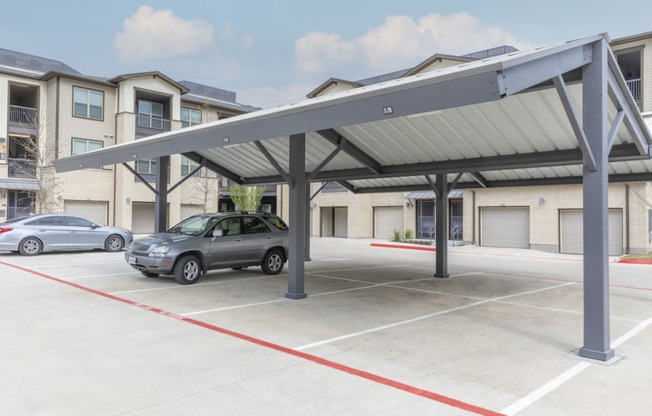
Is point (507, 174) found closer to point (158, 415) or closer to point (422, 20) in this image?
point (158, 415)

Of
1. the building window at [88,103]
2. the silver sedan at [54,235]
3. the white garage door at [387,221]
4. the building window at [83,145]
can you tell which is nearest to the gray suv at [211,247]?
the silver sedan at [54,235]

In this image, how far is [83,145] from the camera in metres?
29.9

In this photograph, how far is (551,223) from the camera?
Result: 76.4 ft

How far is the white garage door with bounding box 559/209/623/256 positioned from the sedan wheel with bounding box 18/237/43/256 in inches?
877

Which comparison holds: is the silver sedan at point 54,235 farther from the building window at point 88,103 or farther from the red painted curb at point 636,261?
the red painted curb at point 636,261

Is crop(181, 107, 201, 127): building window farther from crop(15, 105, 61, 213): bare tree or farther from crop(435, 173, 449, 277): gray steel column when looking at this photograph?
crop(435, 173, 449, 277): gray steel column

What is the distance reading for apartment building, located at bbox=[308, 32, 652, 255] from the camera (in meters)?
21.1

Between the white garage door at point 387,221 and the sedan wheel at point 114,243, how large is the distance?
1733 cm

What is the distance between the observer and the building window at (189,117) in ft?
116

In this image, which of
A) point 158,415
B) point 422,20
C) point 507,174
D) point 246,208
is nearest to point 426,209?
point 246,208

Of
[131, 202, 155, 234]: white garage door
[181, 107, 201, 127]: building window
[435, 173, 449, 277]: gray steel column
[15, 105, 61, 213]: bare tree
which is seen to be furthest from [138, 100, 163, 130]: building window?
[435, 173, 449, 277]: gray steel column

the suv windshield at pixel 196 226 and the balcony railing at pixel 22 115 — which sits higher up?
the balcony railing at pixel 22 115

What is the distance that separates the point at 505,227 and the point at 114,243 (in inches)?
745

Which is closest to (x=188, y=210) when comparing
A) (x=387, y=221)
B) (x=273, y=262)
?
(x=387, y=221)
